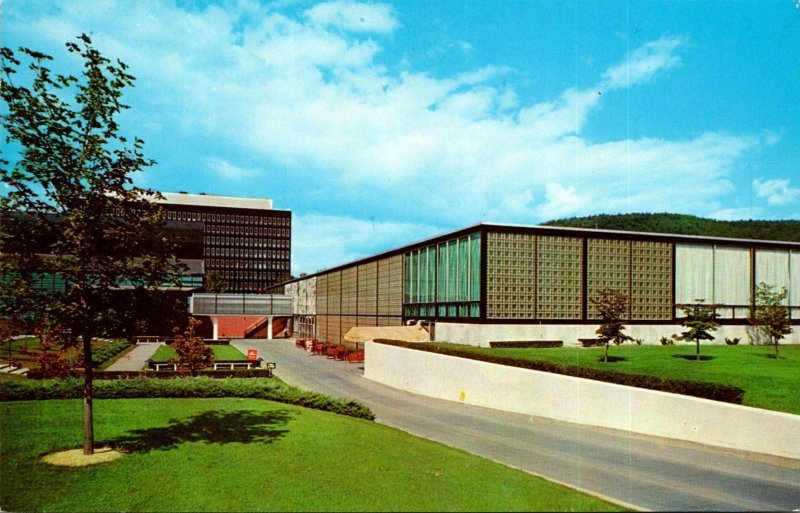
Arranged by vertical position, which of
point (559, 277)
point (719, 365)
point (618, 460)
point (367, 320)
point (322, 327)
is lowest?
point (322, 327)

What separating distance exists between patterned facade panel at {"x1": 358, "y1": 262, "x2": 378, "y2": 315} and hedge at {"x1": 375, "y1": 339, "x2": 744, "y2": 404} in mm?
23949

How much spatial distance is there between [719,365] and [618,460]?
12599mm

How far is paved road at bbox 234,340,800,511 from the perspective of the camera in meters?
11.2

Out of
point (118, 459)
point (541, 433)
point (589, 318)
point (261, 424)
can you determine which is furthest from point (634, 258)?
point (118, 459)

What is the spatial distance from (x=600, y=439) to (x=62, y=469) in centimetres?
1406

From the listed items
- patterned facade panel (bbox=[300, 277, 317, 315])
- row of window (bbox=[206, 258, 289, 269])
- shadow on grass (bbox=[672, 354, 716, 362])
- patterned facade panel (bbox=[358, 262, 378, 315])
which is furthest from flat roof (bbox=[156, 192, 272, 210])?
shadow on grass (bbox=[672, 354, 716, 362])

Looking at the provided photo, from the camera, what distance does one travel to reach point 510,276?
34031 mm

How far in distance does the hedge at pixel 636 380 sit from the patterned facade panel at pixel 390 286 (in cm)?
1810

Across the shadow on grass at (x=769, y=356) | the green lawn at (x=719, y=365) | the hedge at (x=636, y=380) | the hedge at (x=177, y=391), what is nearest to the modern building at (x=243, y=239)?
the green lawn at (x=719, y=365)

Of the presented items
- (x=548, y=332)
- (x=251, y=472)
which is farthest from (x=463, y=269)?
(x=251, y=472)

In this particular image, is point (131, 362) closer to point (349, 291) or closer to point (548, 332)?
point (349, 291)

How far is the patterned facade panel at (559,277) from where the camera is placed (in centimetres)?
3478

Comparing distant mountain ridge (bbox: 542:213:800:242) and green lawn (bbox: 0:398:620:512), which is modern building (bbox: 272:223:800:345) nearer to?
green lawn (bbox: 0:398:620:512)

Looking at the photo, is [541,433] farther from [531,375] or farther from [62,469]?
[62,469]
